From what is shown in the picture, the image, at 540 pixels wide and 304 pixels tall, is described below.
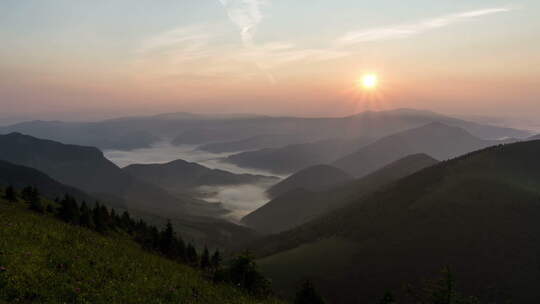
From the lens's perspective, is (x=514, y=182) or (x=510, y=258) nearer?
(x=510, y=258)

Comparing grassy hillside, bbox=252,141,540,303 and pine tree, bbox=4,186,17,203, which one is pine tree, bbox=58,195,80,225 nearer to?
pine tree, bbox=4,186,17,203

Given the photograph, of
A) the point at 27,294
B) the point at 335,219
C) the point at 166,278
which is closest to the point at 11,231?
the point at 27,294

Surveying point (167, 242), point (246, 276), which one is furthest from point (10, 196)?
point (246, 276)

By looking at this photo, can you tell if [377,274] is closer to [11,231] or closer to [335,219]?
[335,219]

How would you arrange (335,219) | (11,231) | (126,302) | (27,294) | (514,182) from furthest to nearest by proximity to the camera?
1. (335,219)
2. (514,182)
3. (11,231)
4. (126,302)
5. (27,294)

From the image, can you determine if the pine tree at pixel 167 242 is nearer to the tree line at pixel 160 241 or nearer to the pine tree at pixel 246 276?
the tree line at pixel 160 241
